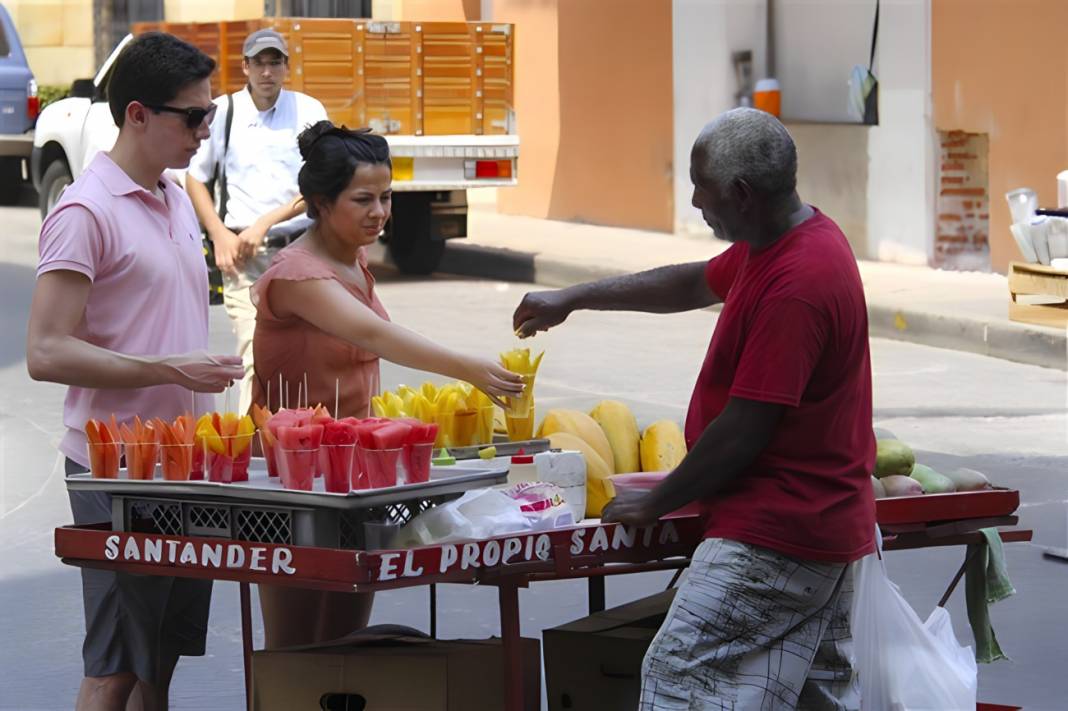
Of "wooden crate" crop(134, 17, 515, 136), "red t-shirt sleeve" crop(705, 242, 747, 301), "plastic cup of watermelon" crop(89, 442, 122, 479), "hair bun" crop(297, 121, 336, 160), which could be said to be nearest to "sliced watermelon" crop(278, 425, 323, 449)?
"plastic cup of watermelon" crop(89, 442, 122, 479)

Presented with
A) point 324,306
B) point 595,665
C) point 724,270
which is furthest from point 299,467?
point 724,270

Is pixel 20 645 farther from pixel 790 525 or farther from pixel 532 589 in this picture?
pixel 790 525

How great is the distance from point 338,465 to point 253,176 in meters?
5.46

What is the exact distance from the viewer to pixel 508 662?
4223 millimetres

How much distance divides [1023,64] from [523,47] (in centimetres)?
809

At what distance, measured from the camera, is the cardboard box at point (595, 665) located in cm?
469

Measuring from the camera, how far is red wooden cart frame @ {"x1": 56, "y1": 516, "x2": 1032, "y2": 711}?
3861 millimetres

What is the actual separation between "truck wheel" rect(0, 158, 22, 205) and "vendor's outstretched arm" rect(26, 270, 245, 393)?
19.3 m

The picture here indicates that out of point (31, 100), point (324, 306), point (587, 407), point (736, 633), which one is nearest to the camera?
point (736, 633)

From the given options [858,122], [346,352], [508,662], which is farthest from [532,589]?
[858,122]

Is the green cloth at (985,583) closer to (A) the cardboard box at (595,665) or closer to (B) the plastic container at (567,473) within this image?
(A) the cardboard box at (595,665)

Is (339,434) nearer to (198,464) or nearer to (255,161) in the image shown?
(198,464)

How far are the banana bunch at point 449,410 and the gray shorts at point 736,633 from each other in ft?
2.64

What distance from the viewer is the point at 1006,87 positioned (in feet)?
48.9
